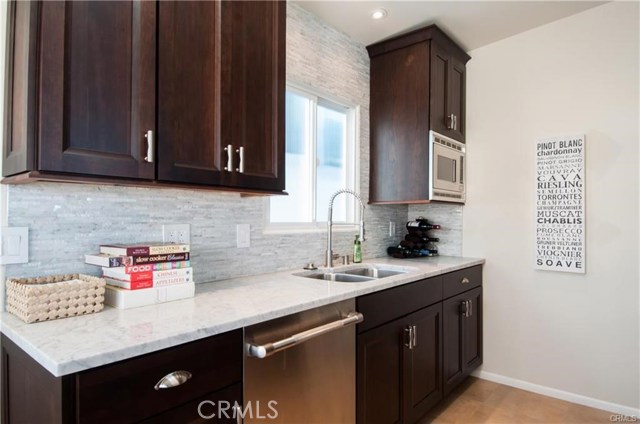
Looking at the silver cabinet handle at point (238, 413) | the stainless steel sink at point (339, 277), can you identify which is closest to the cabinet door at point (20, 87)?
the silver cabinet handle at point (238, 413)

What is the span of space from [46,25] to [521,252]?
2828 mm

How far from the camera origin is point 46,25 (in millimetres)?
1024

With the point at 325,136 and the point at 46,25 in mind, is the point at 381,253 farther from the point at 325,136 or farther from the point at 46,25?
the point at 46,25

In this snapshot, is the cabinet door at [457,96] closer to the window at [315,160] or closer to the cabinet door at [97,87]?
the window at [315,160]

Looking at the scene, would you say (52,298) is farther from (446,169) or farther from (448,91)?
(448,91)

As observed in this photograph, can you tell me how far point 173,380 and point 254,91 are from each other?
1.10 m

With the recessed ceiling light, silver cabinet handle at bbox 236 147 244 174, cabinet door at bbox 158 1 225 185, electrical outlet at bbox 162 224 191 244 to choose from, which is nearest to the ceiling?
the recessed ceiling light

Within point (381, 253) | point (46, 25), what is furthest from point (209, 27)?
point (381, 253)

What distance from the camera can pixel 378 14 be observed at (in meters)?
2.32

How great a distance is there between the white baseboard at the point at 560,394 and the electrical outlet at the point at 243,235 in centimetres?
208

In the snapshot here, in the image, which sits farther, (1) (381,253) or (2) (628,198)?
(1) (381,253)

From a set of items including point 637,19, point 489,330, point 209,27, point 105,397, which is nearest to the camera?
point 105,397

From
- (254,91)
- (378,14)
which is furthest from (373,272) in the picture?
(378,14)

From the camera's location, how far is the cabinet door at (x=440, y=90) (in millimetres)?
2537
